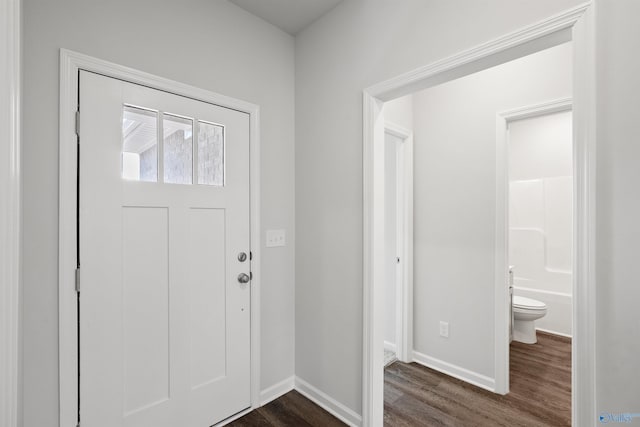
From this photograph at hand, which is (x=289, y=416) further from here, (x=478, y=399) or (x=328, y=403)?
(x=478, y=399)

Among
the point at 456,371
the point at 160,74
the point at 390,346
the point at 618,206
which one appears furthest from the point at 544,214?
the point at 160,74

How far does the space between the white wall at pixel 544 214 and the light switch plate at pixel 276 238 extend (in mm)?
3267

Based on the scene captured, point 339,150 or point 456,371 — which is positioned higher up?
point 339,150

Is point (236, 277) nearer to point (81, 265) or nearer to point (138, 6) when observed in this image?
point (81, 265)

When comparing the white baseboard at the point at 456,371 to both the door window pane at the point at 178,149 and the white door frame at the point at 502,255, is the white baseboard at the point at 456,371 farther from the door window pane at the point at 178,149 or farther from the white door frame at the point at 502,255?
the door window pane at the point at 178,149

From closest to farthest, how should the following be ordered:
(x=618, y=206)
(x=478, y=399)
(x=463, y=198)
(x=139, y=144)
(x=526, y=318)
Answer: (x=618, y=206)
(x=139, y=144)
(x=478, y=399)
(x=463, y=198)
(x=526, y=318)

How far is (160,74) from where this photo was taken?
1.72 metres

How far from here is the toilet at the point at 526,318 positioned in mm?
3143

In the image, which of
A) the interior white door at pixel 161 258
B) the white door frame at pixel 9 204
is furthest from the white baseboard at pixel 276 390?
the white door frame at pixel 9 204

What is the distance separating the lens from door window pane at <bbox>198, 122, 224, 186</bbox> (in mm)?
1875

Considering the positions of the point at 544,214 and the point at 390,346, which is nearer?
the point at 390,346

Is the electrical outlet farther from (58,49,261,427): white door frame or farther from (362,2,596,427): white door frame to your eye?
(58,49,261,427): white door frame

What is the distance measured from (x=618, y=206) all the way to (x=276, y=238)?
183 cm

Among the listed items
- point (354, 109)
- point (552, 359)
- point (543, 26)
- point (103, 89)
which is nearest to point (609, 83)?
point (543, 26)
